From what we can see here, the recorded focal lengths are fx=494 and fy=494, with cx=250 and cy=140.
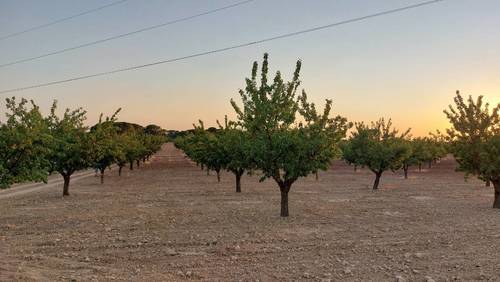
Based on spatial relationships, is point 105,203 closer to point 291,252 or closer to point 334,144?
point 334,144

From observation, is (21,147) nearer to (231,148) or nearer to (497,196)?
(231,148)

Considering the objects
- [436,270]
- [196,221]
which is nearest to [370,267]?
[436,270]

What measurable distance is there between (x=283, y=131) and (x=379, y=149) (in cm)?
2204

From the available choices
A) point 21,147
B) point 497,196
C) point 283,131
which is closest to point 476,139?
point 497,196

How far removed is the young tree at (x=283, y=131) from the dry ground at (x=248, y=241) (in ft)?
9.20

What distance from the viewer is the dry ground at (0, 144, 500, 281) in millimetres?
13789

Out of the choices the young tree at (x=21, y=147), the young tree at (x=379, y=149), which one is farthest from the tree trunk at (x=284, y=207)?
the young tree at (x=379, y=149)

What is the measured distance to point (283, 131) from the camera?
83.0 feet

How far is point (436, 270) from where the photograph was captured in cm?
1400

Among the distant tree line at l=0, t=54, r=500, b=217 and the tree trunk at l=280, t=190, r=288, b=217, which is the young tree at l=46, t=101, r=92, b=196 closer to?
the distant tree line at l=0, t=54, r=500, b=217

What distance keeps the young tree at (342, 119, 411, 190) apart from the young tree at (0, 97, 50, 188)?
30141mm

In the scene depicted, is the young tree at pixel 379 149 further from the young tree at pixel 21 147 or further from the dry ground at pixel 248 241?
the young tree at pixel 21 147

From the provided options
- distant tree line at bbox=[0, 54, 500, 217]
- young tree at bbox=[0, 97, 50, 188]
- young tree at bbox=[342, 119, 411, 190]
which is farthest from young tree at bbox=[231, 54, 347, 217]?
young tree at bbox=[342, 119, 411, 190]

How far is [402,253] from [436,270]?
231cm
